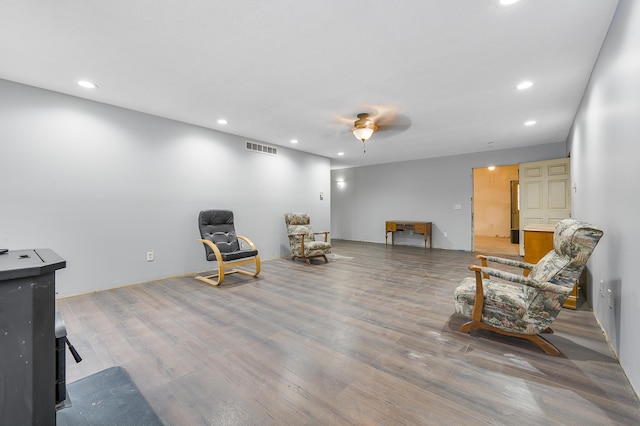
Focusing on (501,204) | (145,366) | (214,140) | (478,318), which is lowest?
(145,366)

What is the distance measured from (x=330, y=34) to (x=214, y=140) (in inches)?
127

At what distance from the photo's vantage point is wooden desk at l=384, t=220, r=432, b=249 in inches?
272

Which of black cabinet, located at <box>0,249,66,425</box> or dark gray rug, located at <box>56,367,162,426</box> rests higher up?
black cabinet, located at <box>0,249,66,425</box>

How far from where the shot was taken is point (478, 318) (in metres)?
2.20

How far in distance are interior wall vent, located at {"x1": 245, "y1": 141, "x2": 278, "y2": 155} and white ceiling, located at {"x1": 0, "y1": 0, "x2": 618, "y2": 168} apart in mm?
1126

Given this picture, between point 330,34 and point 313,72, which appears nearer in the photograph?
point 330,34

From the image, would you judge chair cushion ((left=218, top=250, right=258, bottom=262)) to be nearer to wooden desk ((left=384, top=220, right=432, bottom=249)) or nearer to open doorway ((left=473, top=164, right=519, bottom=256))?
wooden desk ((left=384, top=220, right=432, bottom=249))

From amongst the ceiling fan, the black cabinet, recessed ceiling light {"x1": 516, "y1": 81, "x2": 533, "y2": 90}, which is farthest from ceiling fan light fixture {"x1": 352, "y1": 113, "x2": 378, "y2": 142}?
the black cabinet

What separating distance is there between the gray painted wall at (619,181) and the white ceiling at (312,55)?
0.28 m

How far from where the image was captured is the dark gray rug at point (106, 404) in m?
1.37

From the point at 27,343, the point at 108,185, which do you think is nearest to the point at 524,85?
the point at 27,343

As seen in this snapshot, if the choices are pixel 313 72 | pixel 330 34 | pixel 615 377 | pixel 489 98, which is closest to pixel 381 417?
pixel 615 377

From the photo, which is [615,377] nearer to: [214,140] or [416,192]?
[214,140]

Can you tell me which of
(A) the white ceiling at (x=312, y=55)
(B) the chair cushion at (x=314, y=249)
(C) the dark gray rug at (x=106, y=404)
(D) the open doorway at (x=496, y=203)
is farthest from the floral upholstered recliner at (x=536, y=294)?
(D) the open doorway at (x=496, y=203)
